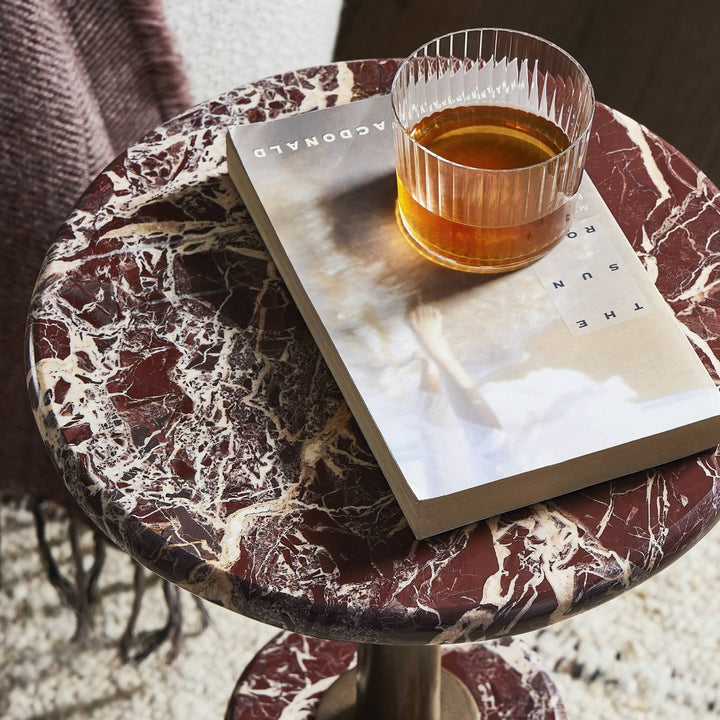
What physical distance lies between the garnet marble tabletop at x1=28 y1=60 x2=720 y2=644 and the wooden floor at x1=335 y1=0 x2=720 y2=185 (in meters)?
0.82

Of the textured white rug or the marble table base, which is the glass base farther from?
the textured white rug

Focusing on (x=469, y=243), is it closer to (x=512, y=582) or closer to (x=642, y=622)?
(x=512, y=582)

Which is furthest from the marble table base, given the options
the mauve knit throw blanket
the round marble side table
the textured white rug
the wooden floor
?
the wooden floor

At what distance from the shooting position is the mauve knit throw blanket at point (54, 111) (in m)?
0.79

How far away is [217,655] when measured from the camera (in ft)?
3.30

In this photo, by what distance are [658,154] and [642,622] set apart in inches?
21.7

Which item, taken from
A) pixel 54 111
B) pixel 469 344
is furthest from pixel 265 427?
pixel 54 111

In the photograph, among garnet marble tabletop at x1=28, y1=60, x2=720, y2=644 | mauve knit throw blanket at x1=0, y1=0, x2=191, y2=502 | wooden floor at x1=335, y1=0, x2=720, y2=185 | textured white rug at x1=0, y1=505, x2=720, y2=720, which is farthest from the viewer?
wooden floor at x1=335, y1=0, x2=720, y2=185

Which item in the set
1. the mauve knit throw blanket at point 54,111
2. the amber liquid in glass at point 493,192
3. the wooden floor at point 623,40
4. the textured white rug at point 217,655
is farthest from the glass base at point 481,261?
the wooden floor at point 623,40

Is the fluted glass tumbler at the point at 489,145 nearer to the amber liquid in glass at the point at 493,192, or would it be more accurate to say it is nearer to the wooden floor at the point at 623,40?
the amber liquid in glass at the point at 493,192

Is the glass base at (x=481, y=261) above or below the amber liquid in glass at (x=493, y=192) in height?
below

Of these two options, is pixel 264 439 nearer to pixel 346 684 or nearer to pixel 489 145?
pixel 489 145

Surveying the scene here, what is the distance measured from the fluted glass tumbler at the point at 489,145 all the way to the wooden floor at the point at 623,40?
2.82ft

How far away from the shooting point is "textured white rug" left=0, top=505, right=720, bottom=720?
3.19 feet
